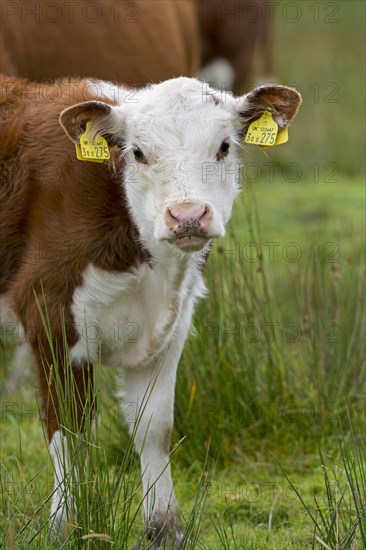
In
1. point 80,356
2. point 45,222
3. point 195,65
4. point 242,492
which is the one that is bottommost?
point 242,492

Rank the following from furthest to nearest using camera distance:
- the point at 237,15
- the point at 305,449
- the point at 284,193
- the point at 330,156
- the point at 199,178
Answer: the point at 330,156, the point at 284,193, the point at 237,15, the point at 305,449, the point at 199,178

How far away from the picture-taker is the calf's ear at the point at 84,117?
4.54 meters

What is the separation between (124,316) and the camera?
4.91 m

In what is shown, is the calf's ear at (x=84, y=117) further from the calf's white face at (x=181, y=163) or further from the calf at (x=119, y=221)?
the calf's white face at (x=181, y=163)

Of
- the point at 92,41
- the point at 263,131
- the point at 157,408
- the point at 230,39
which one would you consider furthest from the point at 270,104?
the point at 230,39

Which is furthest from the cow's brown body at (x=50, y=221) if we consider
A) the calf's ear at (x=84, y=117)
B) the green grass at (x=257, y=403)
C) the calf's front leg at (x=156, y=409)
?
the green grass at (x=257, y=403)

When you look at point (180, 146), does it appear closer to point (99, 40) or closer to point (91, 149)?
point (91, 149)

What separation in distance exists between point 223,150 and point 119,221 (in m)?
0.54

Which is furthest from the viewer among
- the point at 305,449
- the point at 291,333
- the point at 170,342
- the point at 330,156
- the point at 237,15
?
the point at 330,156

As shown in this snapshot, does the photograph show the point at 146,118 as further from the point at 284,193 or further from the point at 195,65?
the point at 284,193

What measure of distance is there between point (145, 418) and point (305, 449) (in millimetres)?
1019

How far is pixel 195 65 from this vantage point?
9.44m

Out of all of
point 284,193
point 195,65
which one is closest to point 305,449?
point 195,65

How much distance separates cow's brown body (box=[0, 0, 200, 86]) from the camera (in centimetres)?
777
